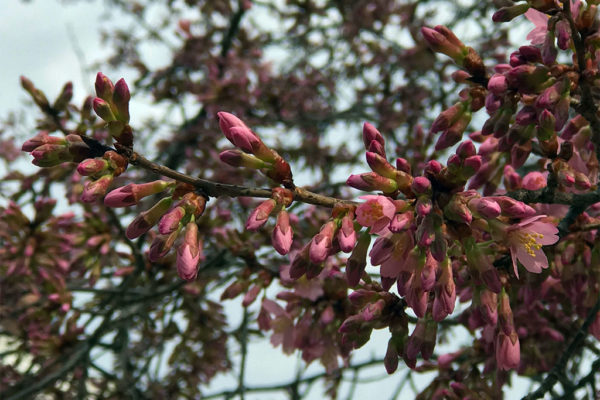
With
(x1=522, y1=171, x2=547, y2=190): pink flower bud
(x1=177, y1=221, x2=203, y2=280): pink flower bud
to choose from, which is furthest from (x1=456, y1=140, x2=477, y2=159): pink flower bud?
(x1=177, y1=221, x2=203, y2=280): pink flower bud

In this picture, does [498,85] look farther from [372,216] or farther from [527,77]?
[372,216]

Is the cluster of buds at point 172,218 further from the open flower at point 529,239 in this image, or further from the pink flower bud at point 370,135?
the open flower at point 529,239

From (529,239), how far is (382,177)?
21.6 inches

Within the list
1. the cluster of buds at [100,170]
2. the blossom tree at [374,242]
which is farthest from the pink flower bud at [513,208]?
the cluster of buds at [100,170]

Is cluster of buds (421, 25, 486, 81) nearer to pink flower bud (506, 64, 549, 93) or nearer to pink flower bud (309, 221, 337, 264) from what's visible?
pink flower bud (506, 64, 549, 93)

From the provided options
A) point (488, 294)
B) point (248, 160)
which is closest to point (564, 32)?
point (488, 294)

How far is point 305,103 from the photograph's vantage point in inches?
266

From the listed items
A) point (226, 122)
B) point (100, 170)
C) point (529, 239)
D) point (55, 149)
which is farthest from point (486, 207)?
point (55, 149)

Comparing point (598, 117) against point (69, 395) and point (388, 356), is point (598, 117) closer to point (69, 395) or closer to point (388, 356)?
point (388, 356)

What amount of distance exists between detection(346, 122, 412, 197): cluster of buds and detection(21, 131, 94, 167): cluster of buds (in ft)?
2.59

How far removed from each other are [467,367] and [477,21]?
15.2 ft

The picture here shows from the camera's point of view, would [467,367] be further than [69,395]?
No

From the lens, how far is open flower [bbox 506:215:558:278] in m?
1.67

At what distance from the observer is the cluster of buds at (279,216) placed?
159cm
